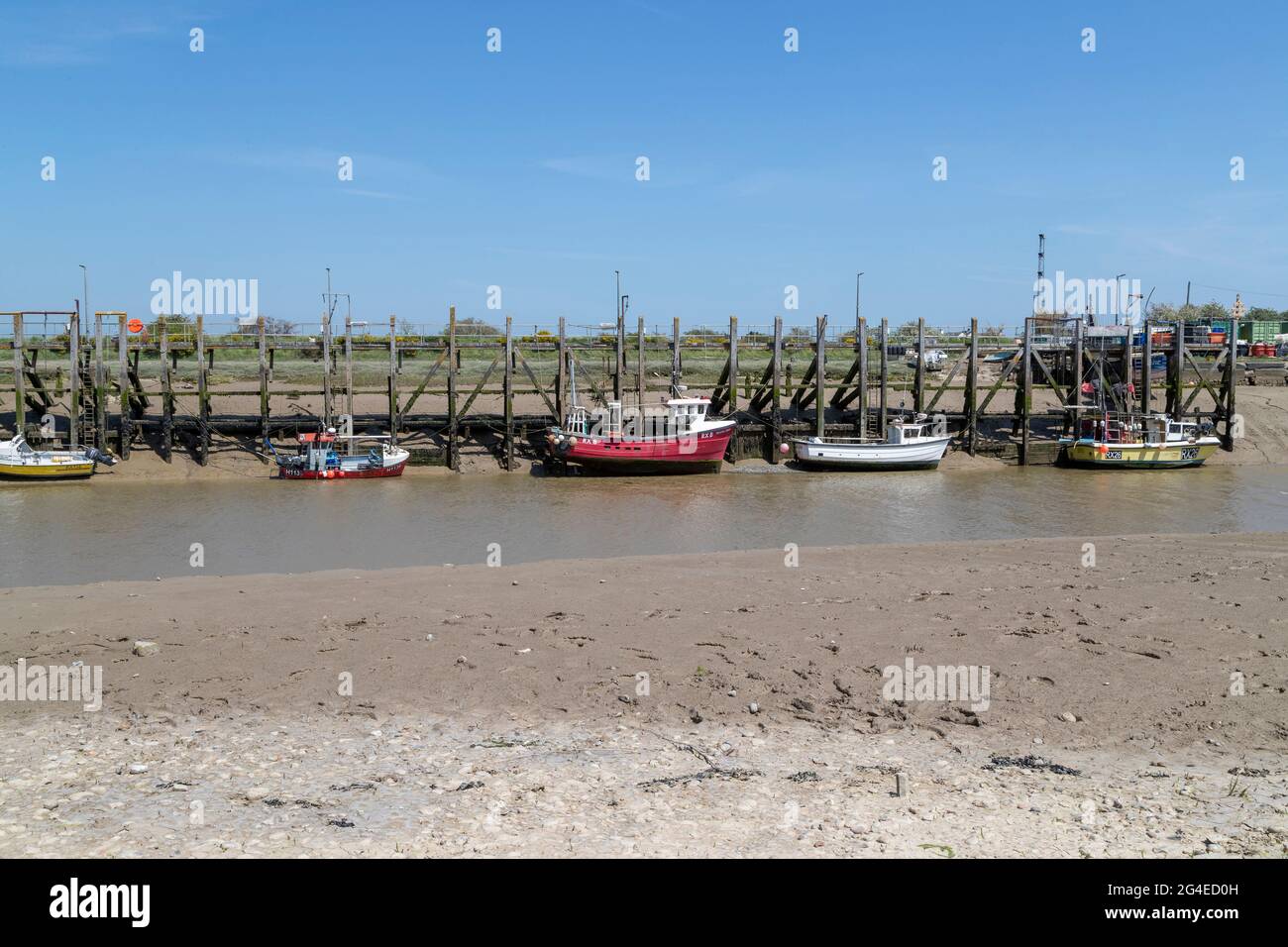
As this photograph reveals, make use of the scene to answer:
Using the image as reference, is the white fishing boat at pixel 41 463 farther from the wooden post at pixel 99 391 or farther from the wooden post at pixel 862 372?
the wooden post at pixel 862 372

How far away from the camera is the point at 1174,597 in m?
14.4

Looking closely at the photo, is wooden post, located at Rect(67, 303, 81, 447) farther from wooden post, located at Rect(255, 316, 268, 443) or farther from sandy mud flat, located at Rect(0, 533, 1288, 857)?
sandy mud flat, located at Rect(0, 533, 1288, 857)

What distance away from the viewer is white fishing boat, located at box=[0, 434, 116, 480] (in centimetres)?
3303

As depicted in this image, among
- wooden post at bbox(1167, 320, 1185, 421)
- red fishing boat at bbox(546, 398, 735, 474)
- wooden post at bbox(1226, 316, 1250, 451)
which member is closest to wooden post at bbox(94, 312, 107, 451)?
red fishing boat at bbox(546, 398, 735, 474)

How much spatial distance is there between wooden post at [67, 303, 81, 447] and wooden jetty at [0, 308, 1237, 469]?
0.05 metres

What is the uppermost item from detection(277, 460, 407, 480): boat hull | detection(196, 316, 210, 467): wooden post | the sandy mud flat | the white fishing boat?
detection(196, 316, 210, 467): wooden post

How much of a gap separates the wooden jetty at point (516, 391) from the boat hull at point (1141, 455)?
240 cm

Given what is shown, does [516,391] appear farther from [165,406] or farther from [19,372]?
[19,372]

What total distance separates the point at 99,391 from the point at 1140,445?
119 ft

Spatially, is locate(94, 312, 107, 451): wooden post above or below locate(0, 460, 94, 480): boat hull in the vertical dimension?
above

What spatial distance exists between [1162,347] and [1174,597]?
3266 cm
